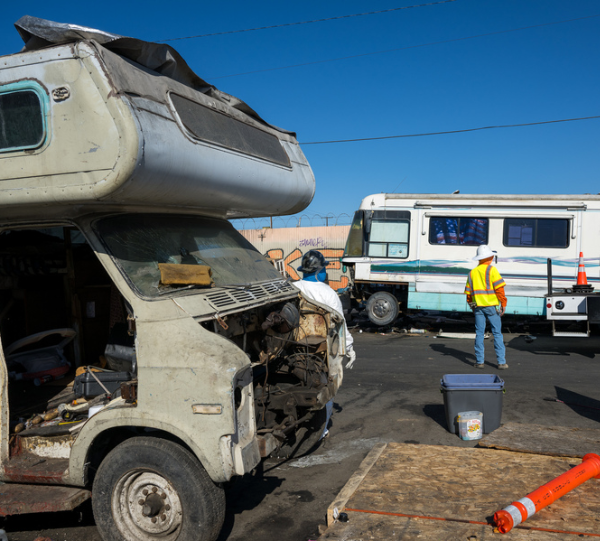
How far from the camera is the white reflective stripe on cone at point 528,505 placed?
3.01 m

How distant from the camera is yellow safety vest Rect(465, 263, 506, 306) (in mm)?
8484

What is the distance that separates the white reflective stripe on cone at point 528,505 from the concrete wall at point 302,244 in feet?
54.4

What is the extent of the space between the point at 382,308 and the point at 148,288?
1072 cm

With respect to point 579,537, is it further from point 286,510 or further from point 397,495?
point 286,510

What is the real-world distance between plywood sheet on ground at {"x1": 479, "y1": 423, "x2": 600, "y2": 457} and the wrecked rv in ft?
5.06

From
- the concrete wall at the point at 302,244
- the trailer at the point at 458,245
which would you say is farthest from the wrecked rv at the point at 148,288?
the concrete wall at the point at 302,244

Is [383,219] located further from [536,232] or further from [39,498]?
[39,498]

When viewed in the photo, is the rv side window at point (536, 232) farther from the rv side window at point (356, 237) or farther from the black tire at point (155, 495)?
the black tire at point (155, 495)

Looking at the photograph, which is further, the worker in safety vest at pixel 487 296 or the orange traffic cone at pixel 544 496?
the worker in safety vest at pixel 487 296

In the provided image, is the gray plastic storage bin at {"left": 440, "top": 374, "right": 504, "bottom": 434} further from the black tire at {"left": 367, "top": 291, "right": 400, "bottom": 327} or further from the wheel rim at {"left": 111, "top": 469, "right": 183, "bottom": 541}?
the black tire at {"left": 367, "top": 291, "right": 400, "bottom": 327}

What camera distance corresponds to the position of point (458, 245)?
13125 mm

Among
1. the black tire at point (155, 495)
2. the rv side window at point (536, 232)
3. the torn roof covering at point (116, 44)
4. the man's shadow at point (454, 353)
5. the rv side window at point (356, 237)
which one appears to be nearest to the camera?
the black tire at point (155, 495)


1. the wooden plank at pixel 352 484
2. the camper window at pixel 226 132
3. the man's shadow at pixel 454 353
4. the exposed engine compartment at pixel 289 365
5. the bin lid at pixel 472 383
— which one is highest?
the camper window at pixel 226 132

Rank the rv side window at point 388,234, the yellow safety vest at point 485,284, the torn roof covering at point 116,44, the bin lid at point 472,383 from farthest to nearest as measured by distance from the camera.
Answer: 1. the rv side window at point 388,234
2. the yellow safety vest at point 485,284
3. the bin lid at point 472,383
4. the torn roof covering at point 116,44
